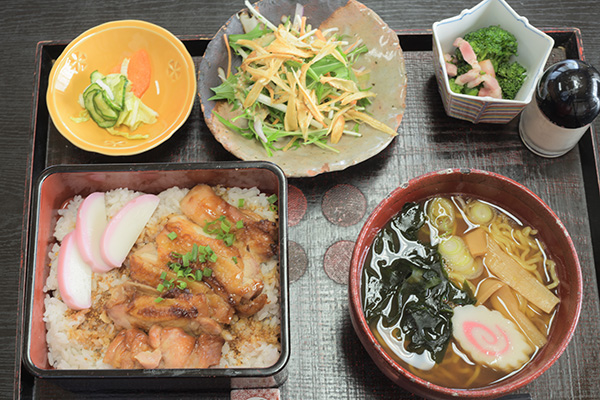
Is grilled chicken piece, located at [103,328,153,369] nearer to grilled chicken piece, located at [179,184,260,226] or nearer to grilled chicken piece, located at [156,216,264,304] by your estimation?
grilled chicken piece, located at [156,216,264,304]

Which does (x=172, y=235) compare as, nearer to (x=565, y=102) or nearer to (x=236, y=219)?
(x=236, y=219)

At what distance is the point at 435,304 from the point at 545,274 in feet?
1.34

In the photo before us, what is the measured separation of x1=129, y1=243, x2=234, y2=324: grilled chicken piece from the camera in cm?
199

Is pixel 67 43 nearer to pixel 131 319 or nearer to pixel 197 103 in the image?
pixel 197 103

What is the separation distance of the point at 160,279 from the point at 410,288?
2.92ft

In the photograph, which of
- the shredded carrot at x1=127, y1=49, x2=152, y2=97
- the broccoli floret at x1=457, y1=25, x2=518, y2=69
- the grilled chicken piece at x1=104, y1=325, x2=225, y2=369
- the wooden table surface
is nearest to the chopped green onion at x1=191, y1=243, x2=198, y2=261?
the grilled chicken piece at x1=104, y1=325, x2=225, y2=369

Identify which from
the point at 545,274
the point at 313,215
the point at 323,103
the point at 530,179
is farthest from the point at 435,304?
the point at 323,103

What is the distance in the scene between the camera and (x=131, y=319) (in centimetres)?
198

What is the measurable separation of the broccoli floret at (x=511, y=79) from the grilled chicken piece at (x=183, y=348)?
4.91ft

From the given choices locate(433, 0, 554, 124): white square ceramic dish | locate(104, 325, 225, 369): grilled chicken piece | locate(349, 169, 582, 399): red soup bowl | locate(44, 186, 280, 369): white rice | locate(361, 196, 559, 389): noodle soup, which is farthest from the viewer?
locate(433, 0, 554, 124): white square ceramic dish

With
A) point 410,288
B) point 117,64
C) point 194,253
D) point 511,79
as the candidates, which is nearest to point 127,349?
point 194,253

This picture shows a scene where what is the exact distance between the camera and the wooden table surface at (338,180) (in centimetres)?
207

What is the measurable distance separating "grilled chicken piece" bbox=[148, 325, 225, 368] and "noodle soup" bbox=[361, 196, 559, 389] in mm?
567

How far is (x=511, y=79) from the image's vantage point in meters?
2.25
